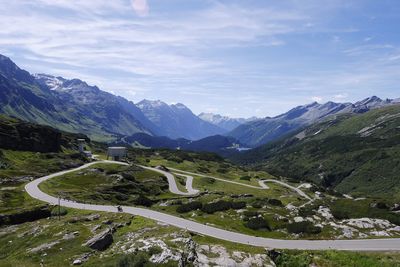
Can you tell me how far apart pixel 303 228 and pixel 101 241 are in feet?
112

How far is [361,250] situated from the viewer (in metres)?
53.3

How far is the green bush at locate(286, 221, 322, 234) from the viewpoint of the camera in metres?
65.4

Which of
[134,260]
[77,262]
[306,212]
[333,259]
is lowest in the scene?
[306,212]

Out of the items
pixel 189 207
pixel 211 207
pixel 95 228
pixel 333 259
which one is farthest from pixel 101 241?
pixel 211 207

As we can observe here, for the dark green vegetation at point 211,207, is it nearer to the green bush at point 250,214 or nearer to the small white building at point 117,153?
the green bush at point 250,214

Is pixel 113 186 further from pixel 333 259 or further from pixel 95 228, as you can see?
pixel 333 259

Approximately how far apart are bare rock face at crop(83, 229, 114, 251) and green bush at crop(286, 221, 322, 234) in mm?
30743

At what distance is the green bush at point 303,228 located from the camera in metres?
65.4

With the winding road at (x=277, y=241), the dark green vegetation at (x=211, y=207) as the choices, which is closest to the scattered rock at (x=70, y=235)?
the winding road at (x=277, y=241)

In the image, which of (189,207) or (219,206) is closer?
(219,206)

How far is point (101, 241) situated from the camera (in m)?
49.8

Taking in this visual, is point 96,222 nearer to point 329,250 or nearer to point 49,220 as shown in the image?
point 49,220

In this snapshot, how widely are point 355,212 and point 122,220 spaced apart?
58.4 m

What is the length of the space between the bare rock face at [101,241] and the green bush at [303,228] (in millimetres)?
30743
